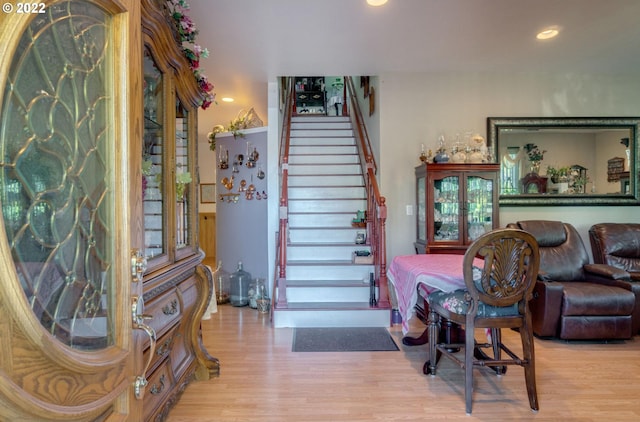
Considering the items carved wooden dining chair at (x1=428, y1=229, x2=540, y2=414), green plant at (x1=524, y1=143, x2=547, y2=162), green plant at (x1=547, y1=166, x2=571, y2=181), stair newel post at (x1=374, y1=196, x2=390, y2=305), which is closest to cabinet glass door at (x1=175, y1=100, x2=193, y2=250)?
carved wooden dining chair at (x1=428, y1=229, x2=540, y2=414)

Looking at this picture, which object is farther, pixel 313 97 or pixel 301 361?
pixel 313 97

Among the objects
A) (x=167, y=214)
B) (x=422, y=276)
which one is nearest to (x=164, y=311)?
(x=167, y=214)

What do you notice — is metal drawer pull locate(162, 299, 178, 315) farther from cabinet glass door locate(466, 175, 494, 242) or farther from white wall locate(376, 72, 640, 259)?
cabinet glass door locate(466, 175, 494, 242)

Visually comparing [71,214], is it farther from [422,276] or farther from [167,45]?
[422,276]

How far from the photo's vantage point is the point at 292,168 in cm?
548

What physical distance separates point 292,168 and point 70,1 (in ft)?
15.4

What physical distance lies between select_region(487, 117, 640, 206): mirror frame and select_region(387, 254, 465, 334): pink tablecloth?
83.6 inches

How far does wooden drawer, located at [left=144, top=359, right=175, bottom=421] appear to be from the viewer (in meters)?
1.70

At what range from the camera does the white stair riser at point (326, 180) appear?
5297 millimetres

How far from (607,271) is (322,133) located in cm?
454

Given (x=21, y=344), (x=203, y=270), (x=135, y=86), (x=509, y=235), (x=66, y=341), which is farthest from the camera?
(x=203, y=270)

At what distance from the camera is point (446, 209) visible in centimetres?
396

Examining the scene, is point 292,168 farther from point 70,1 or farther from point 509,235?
point 70,1

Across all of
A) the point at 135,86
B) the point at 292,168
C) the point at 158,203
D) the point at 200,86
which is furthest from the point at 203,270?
the point at 292,168
